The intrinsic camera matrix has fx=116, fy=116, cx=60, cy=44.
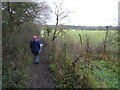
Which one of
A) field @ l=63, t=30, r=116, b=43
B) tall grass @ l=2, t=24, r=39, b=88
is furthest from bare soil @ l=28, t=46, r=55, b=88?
field @ l=63, t=30, r=116, b=43

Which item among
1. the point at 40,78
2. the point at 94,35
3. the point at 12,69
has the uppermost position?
the point at 94,35

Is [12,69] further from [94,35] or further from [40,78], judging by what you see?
[94,35]

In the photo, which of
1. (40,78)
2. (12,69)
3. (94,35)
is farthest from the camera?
(94,35)

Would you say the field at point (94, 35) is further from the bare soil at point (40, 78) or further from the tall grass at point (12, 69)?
the tall grass at point (12, 69)

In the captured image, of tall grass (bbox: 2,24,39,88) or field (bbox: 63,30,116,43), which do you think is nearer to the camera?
tall grass (bbox: 2,24,39,88)

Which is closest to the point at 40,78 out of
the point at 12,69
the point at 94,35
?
the point at 12,69

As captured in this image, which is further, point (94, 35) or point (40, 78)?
point (94, 35)

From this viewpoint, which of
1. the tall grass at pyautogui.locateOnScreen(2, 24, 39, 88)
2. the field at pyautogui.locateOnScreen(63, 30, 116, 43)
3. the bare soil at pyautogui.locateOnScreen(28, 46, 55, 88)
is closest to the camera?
the tall grass at pyautogui.locateOnScreen(2, 24, 39, 88)

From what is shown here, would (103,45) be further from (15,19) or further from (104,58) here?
(15,19)

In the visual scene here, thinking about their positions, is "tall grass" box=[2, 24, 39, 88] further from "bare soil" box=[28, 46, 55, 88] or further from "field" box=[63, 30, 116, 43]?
"field" box=[63, 30, 116, 43]

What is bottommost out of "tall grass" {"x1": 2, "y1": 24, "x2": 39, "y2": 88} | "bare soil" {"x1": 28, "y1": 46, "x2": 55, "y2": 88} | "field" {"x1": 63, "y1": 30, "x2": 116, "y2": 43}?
"bare soil" {"x1": 28, "y1": 46, "x2": 55, "y2": 88}

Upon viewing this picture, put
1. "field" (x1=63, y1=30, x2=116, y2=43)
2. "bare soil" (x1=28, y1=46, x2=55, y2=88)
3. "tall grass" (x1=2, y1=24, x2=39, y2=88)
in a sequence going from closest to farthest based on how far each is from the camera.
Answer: "tall grass" (x1=2, y1=24, x2=39, y2=88)
"bare soil" (x1=28, y1=46, x2=55, y2=88)
"field" (x1=63, y1=30, x2=116, y2=43)

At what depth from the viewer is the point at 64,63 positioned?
6.16 metres

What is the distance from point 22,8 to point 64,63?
5.55m
